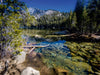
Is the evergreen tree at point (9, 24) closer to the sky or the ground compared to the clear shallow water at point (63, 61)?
closer to the sky

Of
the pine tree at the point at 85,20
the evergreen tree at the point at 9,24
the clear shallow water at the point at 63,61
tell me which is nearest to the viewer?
the evergreen tree at the point at 9,24

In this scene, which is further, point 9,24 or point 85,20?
point 85,20

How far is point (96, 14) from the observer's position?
67.5 feet

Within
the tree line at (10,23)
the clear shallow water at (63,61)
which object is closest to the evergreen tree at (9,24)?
the tree line at (10,23)

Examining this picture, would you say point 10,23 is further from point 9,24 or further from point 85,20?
point 85,20

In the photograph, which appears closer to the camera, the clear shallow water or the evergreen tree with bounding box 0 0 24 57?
the evergreen tree with bounding box 0 0 24 57

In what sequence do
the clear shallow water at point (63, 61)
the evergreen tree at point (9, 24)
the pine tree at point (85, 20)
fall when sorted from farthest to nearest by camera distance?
1. the pine tree at point (85, 20)
2. the clear shallow water at point (63, 61)
3. the evergreen tree at point (9, 24)

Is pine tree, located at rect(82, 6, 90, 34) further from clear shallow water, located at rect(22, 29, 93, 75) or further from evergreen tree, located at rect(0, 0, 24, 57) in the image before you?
evergreen tree, located at rect(0, 0, 24, 57)

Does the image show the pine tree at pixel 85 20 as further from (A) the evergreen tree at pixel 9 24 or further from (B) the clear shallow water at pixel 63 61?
(A) the evergreen tree at pixel 9 24

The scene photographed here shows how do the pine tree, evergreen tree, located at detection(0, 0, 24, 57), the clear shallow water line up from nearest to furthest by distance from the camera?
evergreen tree, located at detection(0, 0, 24, 57), the clear shallow water, the pine tree

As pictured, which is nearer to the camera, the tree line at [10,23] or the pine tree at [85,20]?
the tree line at [10,23]

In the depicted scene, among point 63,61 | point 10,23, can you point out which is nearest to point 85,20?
point 63,61

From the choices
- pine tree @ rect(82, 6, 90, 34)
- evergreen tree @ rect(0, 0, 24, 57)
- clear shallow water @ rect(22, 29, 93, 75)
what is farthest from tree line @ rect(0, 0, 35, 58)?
pine tree @ rect(82, 6, 90, 34)

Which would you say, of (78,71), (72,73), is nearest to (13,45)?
(72,73)
